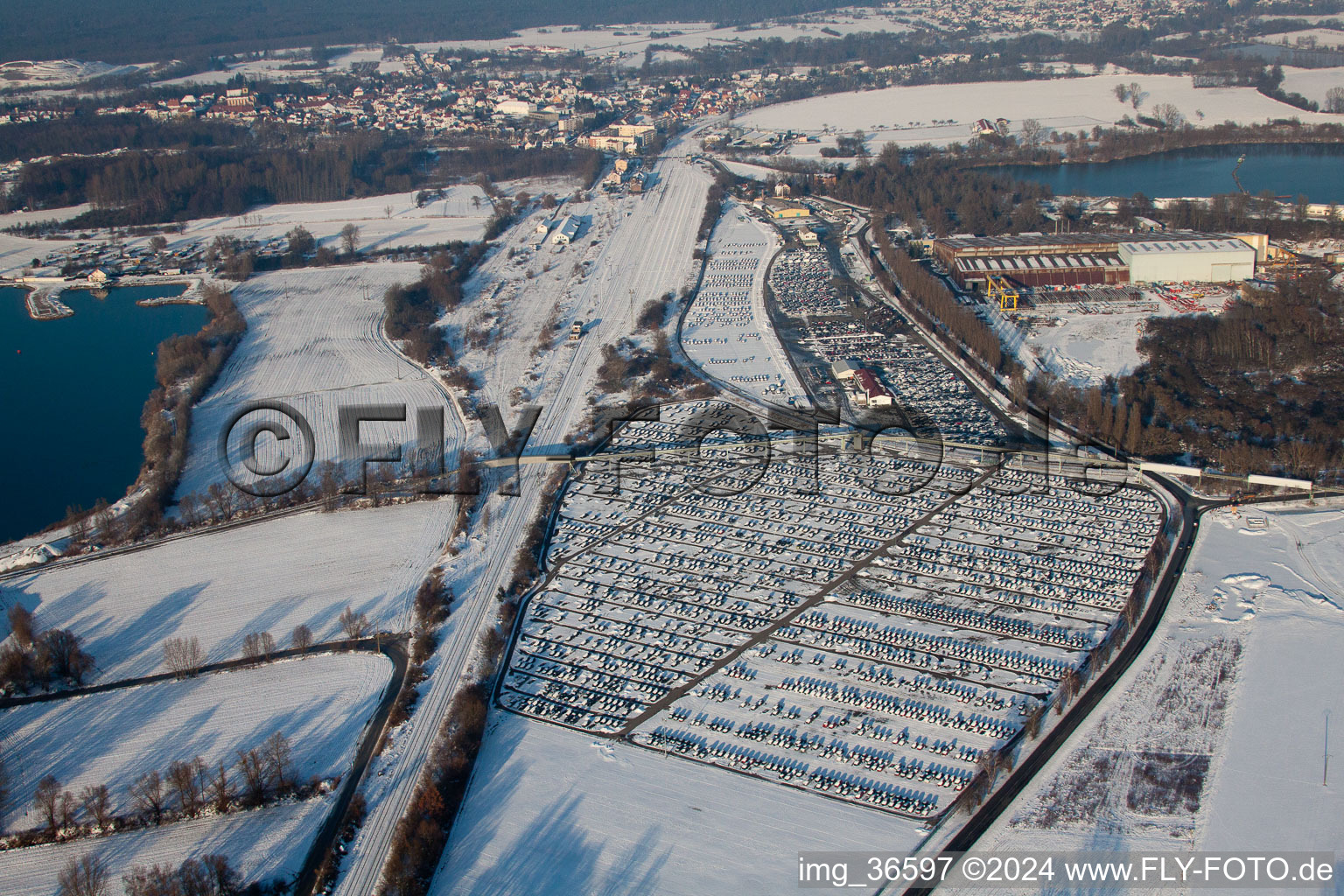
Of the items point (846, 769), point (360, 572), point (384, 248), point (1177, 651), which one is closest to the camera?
point (846, 769)

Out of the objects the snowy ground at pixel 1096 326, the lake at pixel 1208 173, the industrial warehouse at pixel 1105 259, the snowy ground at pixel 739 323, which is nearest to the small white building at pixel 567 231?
the snowy ground at pixel 739 323

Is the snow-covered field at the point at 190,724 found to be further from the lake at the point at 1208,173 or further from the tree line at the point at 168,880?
the lake at the point at 1208,173

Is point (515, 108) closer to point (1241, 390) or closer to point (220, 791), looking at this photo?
point (1241, 390)

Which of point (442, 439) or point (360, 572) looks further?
point (442, 439)

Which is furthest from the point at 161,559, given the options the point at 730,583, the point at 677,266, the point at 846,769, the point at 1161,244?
the point at 1161,244

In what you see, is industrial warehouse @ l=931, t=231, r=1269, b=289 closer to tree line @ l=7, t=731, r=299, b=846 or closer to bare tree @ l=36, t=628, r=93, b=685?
tree line @ l=7, t=731, r=299, b=846

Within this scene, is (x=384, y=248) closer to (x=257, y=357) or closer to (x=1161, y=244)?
(x=257, y=357)

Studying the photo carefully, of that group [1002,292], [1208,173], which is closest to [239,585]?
[1002,292]
